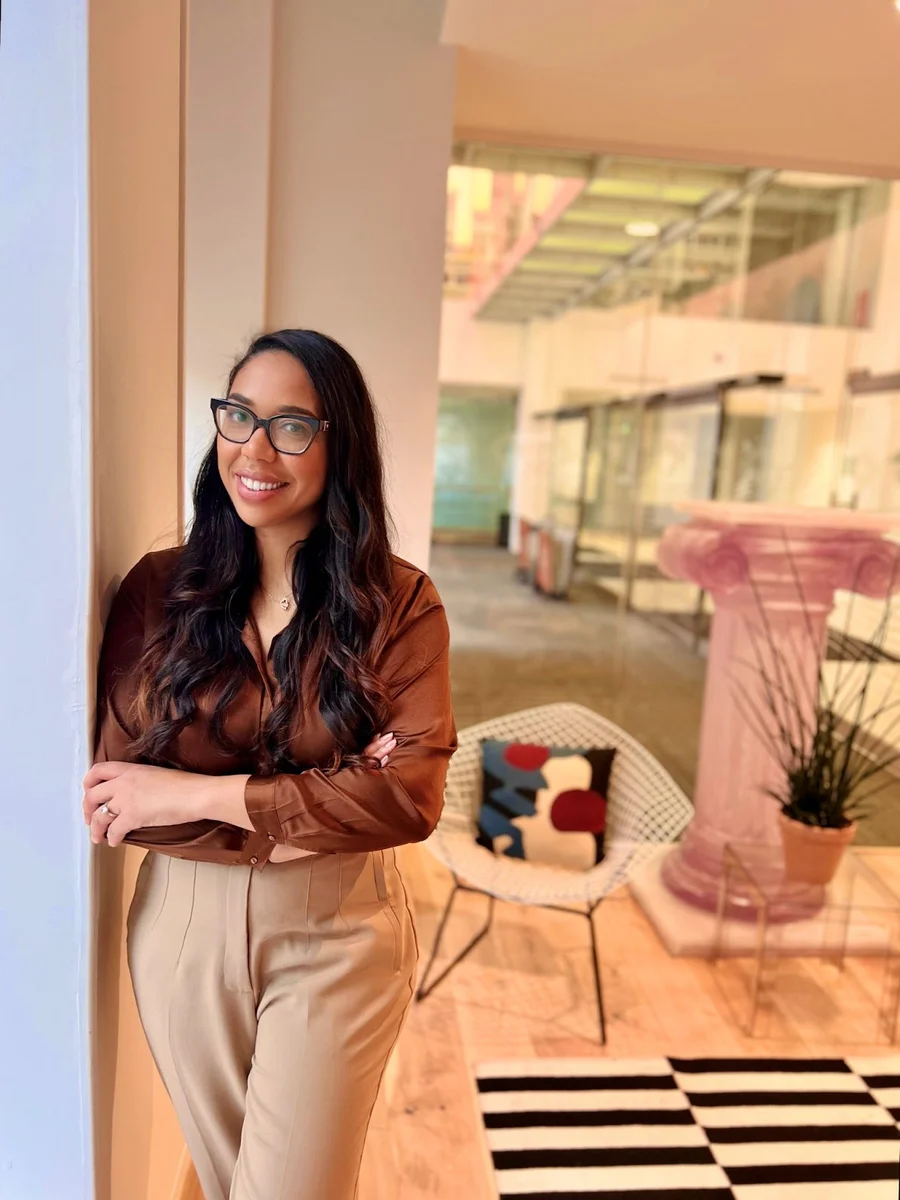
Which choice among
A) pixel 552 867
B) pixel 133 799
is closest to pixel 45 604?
pixel 133 799

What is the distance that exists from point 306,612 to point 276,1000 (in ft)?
1.85

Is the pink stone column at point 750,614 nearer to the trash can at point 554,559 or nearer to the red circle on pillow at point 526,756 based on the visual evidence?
the trash can at point 554,559

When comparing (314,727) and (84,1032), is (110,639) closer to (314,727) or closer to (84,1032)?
(314,727)

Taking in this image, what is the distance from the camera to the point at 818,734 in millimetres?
3232

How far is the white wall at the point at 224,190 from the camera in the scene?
106 inches

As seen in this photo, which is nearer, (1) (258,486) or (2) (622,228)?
(1) (258,486)

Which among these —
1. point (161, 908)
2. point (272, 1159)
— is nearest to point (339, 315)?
point (161, 908)

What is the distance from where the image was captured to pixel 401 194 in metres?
2.88

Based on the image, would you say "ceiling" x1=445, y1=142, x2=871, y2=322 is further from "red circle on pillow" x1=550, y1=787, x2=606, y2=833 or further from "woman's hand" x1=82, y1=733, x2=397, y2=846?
"woman's hand" x1=82, y1=733, x2=397, y2=846

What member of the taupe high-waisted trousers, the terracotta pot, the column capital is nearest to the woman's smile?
the taupe high-waisted trousers

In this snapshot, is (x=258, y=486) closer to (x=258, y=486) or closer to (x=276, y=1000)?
(x=258, y=486)

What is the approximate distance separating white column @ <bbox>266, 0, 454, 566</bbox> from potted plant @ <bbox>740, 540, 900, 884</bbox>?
1588 mm

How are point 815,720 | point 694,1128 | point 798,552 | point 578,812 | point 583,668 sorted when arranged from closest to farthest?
point 694,1128 → point 578,812 → point 798,552 → point 815,720 → point 583,668

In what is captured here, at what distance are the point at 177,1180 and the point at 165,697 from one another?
4.30 ft
